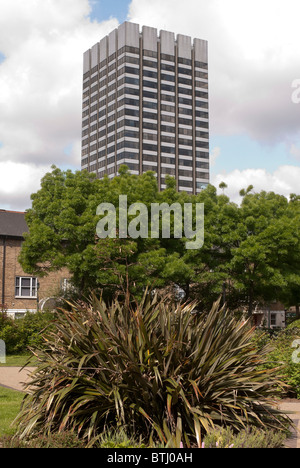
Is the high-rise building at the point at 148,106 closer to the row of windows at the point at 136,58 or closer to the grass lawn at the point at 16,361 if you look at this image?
the row of windows at the point at 136,58

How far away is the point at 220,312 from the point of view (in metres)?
8.10

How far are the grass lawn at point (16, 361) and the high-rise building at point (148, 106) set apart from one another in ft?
320

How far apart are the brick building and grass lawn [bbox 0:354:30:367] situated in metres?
12.2

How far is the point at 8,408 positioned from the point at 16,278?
103 ft

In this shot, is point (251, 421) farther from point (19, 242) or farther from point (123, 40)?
point (123, 40)

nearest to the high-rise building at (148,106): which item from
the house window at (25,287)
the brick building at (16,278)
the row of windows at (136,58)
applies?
the row of windows at (136,58)

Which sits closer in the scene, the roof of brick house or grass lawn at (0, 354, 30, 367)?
grass lawn at (0, 354, 30, 367)

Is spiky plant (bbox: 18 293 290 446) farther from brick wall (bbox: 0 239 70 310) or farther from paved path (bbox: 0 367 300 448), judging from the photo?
brick wall (bbox: 0 239 70 310)

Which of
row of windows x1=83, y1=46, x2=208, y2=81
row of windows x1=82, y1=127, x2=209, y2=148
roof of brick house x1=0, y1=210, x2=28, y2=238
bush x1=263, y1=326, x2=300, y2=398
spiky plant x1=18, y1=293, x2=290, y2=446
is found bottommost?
bush x1=263, y1=326, x2=300, y2=398

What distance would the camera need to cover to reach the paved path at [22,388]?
7534mm

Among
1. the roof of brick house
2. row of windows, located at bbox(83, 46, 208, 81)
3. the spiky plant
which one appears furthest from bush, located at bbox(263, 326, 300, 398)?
row of windows, located at bbox(83, 46, 208, 81)

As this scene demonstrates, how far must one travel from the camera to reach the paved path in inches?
297

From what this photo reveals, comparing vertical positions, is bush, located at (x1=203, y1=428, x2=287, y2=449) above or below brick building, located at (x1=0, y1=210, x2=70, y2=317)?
below
